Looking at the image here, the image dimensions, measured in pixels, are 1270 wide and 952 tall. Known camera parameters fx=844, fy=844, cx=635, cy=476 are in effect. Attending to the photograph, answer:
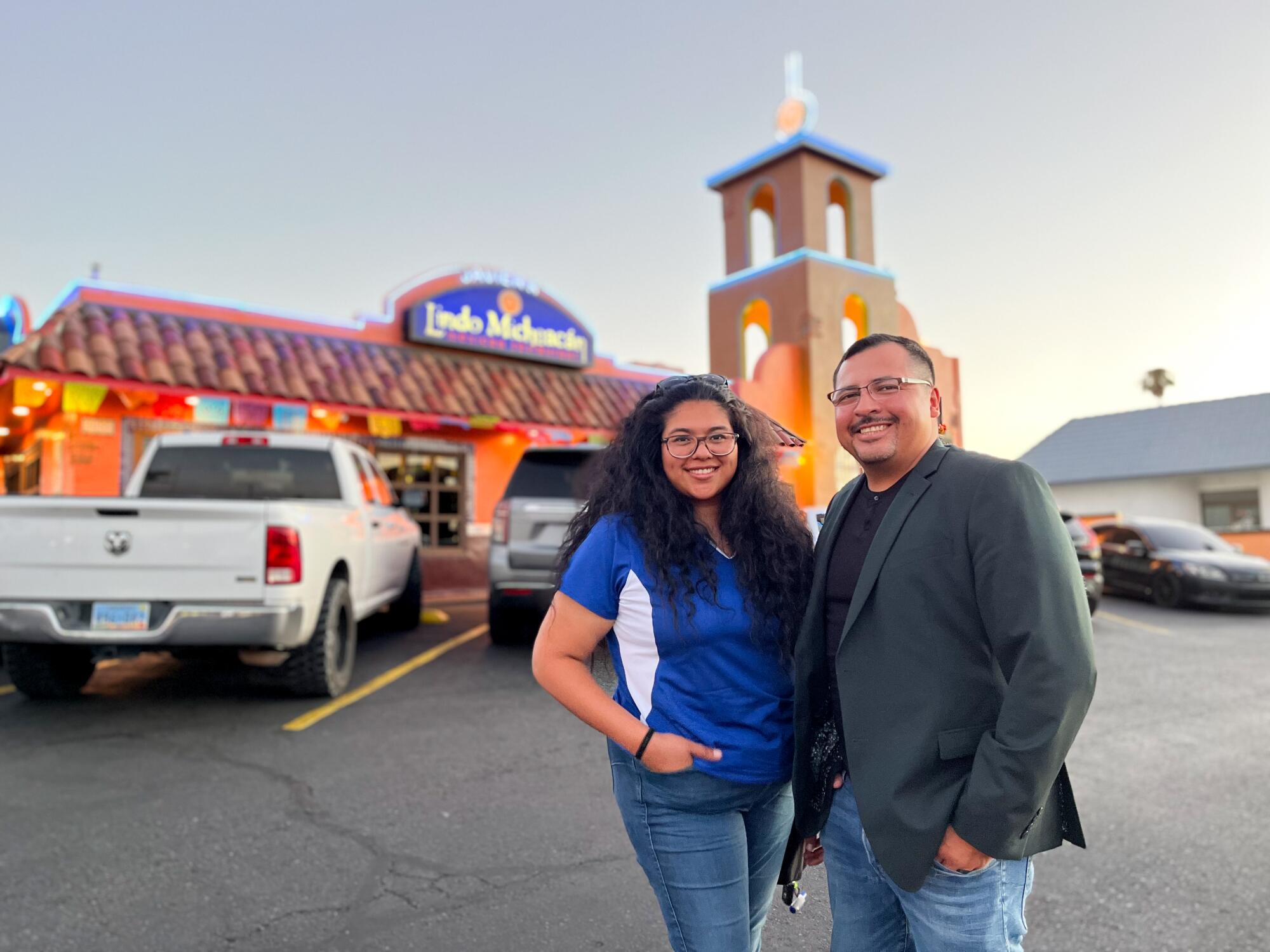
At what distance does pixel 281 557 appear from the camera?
5.56 metres

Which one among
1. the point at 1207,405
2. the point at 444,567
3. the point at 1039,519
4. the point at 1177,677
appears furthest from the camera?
the point at 1207,405

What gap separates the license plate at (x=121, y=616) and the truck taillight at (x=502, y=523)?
297 cm

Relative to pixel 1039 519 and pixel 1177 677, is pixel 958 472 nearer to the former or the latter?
pixel 1039 519

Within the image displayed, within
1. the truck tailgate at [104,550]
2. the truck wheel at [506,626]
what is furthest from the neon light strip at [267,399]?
the truck tailgate at [104,550]

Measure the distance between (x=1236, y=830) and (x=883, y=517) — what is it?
3472 millimetres

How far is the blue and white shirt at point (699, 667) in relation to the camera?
1.86 m

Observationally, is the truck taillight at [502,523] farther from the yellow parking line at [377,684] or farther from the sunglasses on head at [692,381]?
the sunglasses on head at [692,381]

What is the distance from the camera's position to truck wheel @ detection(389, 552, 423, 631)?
962 centimetres

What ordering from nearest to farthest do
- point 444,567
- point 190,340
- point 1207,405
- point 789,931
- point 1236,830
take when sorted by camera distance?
point 789,931 → point 1236,830 → point 190,340 → point 444,567 → point 1207,405

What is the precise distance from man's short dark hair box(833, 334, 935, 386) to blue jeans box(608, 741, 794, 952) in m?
0.98

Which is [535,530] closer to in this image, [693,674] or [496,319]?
[693,674]

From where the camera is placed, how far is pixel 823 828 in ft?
6.33

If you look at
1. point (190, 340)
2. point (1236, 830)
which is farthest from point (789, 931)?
point (190, 340)

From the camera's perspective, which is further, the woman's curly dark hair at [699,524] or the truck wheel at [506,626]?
the truck wheel at [506,626]
